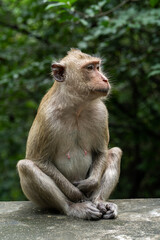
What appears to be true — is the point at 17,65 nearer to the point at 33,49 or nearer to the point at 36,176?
Result: the point at 33,49

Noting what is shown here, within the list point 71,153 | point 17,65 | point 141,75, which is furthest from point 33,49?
point 71,153

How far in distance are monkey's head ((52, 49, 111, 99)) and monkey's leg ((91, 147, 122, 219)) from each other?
1297mm

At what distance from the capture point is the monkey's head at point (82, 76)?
5541 mm

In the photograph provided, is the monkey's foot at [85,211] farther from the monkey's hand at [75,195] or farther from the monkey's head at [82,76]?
the monkey's head at [82,76]

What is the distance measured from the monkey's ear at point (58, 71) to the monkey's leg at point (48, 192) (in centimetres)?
137

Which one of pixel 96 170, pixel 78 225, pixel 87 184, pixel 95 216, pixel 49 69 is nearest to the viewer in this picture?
pixel 78 225

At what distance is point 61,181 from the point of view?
226 inches

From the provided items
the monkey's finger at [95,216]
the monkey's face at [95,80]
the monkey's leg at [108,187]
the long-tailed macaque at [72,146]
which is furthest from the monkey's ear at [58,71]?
the monkey's finger at [95,216]

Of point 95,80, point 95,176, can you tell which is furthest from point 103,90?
point 95,176

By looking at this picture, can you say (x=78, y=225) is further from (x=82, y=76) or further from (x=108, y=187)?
(x=82, y=76)

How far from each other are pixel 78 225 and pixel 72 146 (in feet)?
4.15

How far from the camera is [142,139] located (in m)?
9.77

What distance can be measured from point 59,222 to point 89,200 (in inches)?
31.7

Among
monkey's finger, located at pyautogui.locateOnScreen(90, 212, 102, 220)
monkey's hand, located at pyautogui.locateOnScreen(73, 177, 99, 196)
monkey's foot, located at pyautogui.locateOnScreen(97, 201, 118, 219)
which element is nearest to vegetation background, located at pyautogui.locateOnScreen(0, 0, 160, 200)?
monkey's hand, located at pyautogui.locateOnScreen(73, 177, 99, 196)
